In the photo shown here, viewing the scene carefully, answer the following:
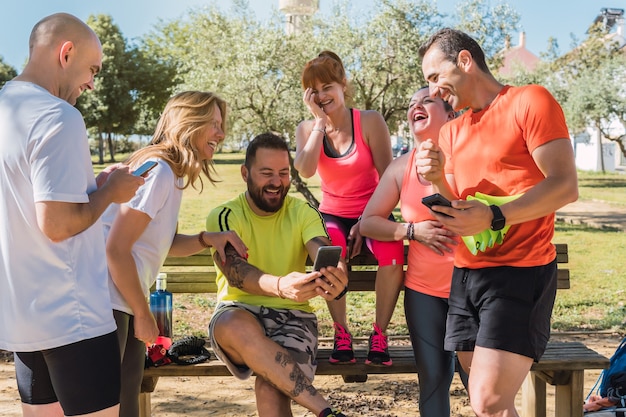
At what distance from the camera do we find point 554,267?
10.0ft

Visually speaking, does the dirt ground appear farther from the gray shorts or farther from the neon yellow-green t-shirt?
the neon yellow-green t-shirt

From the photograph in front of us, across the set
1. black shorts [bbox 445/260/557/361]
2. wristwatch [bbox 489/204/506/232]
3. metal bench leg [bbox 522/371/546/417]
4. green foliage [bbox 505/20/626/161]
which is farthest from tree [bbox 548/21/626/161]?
wristwatch [bbox 489/204/506/232]

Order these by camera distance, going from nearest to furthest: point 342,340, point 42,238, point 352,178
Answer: point 42,238 → point 342,340 → point 352,178

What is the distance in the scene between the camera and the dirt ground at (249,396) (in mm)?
5184

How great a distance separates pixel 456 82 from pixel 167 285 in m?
2.77

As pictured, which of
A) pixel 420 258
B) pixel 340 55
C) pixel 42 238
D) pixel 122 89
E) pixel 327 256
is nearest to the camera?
pixel 42 238

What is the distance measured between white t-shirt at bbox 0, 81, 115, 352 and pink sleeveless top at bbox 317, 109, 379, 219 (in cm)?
222

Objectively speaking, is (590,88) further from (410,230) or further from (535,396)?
(410,230)

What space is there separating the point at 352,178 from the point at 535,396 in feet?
5.73

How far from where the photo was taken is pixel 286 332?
12.6ft

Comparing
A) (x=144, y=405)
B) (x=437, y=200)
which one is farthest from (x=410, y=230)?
(x=144, y=405)

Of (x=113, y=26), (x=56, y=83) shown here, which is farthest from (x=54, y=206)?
(x=113, y=26)

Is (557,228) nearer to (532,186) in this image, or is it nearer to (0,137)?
(532,186)

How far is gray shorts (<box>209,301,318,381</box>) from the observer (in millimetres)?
3811
